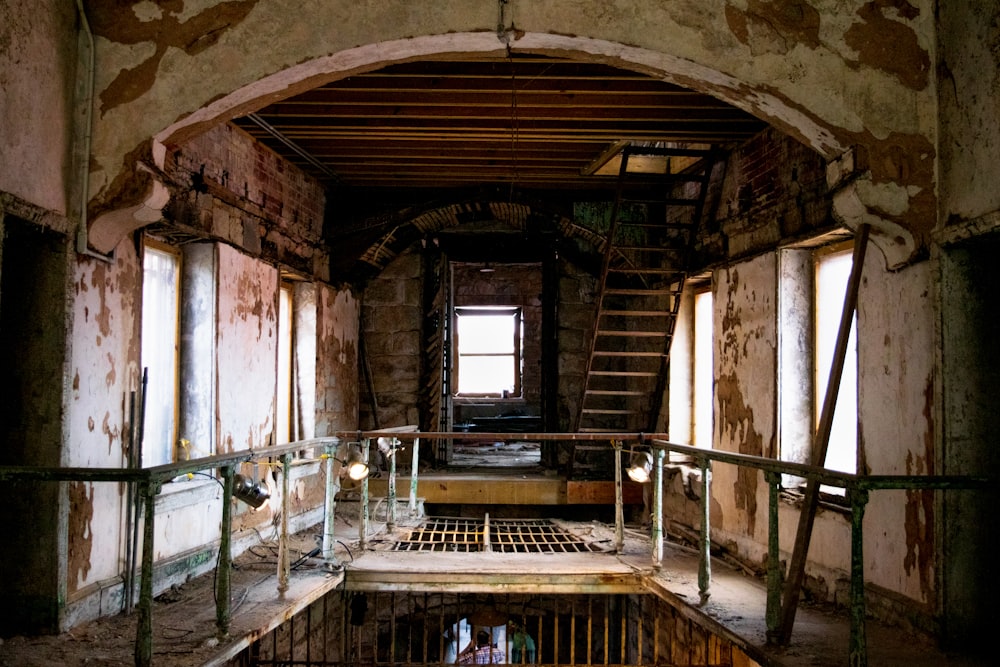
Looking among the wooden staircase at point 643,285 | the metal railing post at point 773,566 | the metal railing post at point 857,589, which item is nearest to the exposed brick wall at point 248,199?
the wooden staircase at point 643,285

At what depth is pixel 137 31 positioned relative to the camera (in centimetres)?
381

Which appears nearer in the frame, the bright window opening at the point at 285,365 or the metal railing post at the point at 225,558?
the metal railing post at the point at 225,558

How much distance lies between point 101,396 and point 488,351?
33.2 ft

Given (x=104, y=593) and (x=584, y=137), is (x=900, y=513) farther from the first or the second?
(x=104, y=593)

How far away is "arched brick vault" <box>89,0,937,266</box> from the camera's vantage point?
369 cm

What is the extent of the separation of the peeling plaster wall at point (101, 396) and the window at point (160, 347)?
0.42m

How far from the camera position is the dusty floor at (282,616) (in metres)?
3.31

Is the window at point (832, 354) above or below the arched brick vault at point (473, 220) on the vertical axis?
below

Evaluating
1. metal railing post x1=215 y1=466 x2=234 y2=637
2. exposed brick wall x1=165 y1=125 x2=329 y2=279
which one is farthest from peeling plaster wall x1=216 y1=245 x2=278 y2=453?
metal railing post x1=215 y1=466 x2=234 y2=637

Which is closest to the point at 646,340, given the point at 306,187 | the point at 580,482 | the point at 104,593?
the point at 580,482

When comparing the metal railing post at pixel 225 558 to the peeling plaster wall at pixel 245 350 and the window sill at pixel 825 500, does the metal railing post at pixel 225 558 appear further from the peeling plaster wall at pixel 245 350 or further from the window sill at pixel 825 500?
the window sill at pixel 825 500

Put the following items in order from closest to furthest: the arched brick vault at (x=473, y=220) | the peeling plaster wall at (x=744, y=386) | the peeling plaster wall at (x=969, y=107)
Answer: the peeling plaster wall at (x=969, y=107) → the peeling plaster wall at (x=744, y=386) → the arched brick vault at (x=473, y=220)

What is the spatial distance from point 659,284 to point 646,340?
0.70 metres

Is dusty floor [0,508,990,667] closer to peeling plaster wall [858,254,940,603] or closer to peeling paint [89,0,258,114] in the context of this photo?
peeling plaster wall [858,254,940,603]
